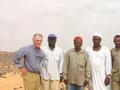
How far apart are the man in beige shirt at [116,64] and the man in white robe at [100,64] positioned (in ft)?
0.54

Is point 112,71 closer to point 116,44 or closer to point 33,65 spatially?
point 116,44

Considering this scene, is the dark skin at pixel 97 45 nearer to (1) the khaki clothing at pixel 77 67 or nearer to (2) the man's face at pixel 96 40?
(2) the man's face at pixel 96 40

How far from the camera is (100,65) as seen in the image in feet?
41.7

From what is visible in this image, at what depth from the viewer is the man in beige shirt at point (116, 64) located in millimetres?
12695

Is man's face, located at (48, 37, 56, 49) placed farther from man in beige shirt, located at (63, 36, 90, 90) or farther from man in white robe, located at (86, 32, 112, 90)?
man in white robe, located at (86, 32, 112, 90)

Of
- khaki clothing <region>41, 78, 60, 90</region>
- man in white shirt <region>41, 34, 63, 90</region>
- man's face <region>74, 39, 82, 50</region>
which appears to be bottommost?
khaki clothing <region>41, 78, 60, 90</region>

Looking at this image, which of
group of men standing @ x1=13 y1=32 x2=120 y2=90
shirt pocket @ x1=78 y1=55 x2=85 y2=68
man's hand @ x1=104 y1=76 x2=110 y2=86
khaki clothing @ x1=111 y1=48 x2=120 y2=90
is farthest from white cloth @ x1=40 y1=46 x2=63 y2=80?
khaki clothing @ x1=111 y1=48 x2=120 y2=90

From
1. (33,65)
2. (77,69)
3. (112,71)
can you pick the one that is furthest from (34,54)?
(112,71)

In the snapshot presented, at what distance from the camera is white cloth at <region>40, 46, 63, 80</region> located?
12.8 m

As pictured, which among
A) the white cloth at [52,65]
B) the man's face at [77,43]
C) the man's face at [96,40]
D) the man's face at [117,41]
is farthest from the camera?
the white cloth at [52,65]

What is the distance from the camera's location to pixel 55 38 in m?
12.7

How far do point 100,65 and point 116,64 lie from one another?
45cm

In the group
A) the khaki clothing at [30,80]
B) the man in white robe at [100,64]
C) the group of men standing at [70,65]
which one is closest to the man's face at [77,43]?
the group of men standing at [70,65]

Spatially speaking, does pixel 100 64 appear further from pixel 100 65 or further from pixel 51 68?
pixel 51 68
